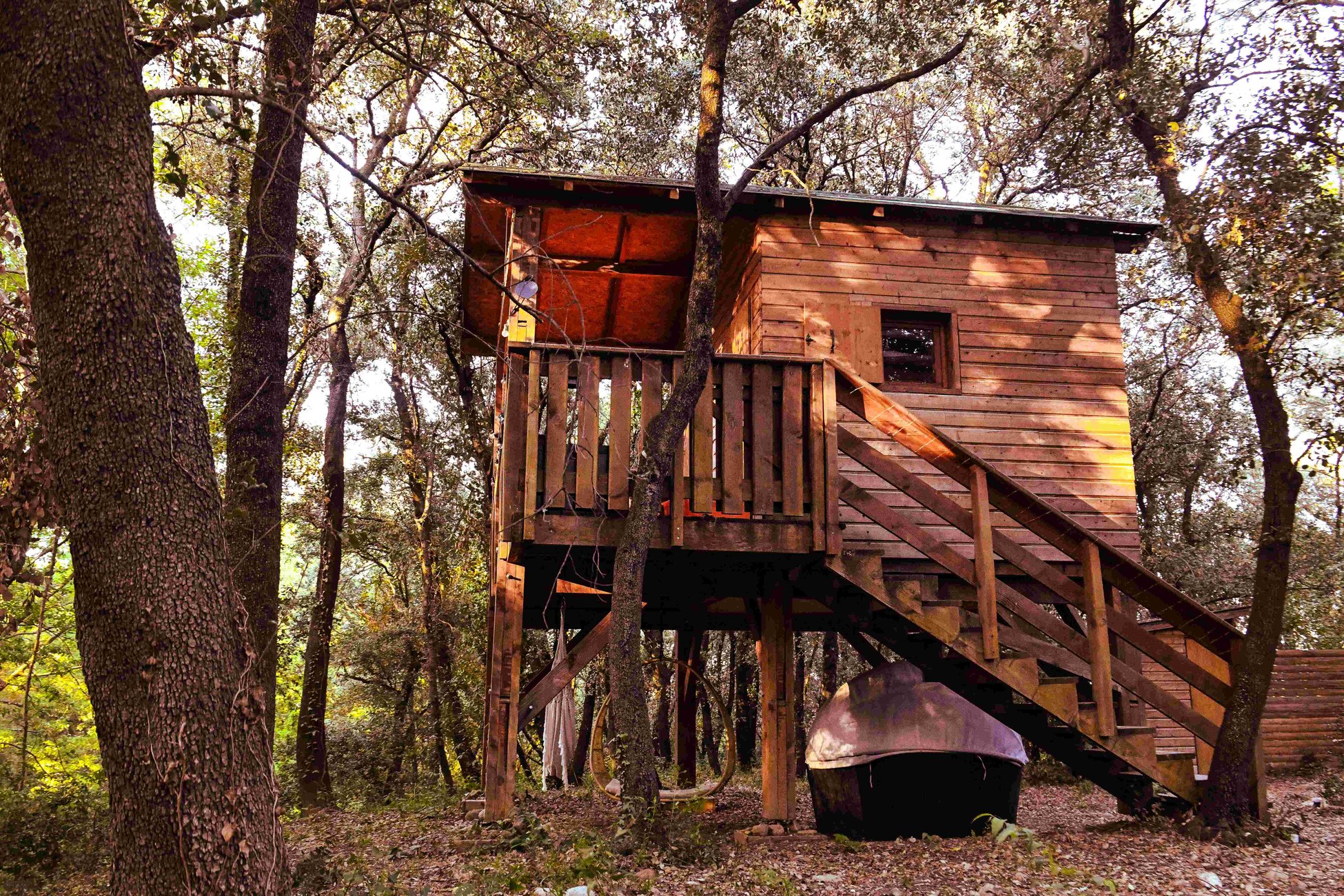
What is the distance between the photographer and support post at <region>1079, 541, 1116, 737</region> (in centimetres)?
741

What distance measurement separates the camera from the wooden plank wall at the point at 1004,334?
971 cm

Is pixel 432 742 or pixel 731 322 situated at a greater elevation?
pixel 731 322

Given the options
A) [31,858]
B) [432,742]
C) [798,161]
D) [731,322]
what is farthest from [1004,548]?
[432,742]

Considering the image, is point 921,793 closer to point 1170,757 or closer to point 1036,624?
point 1036,624

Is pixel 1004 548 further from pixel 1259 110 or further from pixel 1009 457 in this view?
pixel 1259 110

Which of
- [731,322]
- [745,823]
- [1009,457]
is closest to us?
[745,823]

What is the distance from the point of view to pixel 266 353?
266 inches

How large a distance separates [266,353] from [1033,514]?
5973 millimetres

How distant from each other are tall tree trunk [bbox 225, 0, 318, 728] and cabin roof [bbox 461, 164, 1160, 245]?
209cm

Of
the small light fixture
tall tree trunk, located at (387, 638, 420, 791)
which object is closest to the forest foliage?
tall tree trunk, located at (387, 638, 420, 791)

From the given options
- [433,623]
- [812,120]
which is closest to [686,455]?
[812,120]

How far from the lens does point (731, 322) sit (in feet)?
37.7

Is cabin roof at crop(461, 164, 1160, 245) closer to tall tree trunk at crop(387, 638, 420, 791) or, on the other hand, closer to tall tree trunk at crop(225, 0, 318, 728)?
tall tree trunk at crop(225, 0, 318, 728)

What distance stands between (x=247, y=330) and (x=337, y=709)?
58.2 ft
